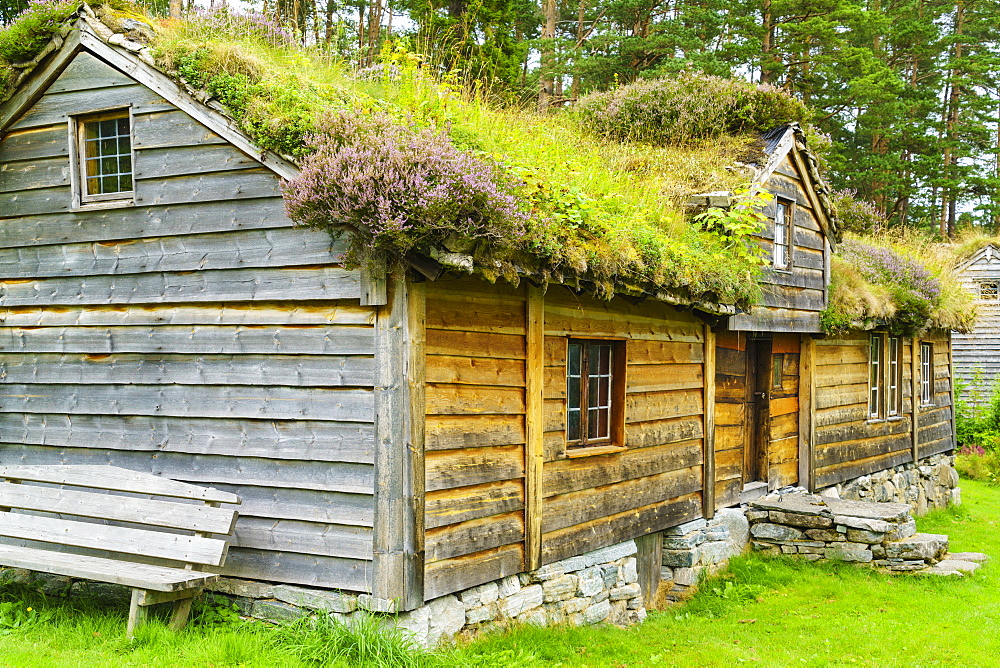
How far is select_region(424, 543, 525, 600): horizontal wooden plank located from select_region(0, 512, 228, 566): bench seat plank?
163 cm

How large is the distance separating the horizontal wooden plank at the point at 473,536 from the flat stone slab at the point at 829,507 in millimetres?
5843

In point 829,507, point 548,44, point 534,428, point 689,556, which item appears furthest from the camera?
point 548,44

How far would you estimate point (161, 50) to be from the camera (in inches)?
277

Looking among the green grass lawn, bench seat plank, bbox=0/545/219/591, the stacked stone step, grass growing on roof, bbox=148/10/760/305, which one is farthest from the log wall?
bench seat plank, bbox=0/545/219/591

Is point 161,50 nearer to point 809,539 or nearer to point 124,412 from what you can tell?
point 124,412

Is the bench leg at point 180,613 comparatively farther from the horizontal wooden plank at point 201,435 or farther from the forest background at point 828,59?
the forest background at point 828,59

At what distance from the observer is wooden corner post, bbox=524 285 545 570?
7.51 meters

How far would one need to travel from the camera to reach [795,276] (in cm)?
1241

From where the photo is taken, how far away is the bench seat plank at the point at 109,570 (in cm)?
609

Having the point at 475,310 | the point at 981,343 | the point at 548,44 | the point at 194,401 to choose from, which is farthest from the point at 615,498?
the point at 981,343

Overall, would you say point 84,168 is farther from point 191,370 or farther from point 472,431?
point 472,431

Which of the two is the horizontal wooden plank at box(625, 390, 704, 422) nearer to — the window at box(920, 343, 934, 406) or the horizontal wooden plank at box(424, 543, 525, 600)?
the horizontal wooden plank at box(424, 543, 525, 600)

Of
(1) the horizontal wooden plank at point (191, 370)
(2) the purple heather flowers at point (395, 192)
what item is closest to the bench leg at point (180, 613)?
(1) the horizontal wooden plank at point (191, 370)

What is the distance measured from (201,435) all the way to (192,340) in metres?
0.83
